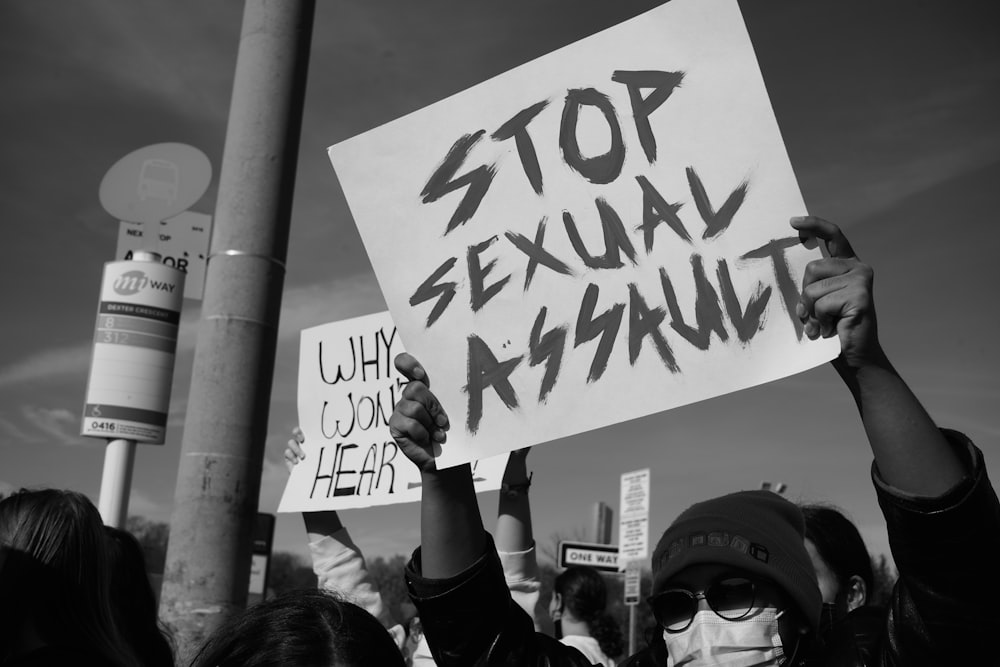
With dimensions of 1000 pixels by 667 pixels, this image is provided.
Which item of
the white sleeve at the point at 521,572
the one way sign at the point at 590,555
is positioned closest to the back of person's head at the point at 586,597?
the white sleeve at the point at 521,572

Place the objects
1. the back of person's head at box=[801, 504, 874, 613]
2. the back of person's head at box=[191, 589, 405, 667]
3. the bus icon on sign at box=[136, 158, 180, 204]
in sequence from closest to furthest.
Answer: the back of person's head at box=[191, 589, 405, 667], the back of person's head at box=[801, 504, 874, 613], the bus icon on sign at box=[136, 158, 180, 204]

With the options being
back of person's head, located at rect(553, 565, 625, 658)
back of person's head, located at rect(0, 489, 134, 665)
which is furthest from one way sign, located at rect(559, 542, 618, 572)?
back of person's head, located at rect(0, 489, 134, 665)

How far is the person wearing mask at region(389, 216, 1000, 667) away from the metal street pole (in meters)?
1.81

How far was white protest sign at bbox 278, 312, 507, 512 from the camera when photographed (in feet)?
10.6

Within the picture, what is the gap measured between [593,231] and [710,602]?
2.36 ft

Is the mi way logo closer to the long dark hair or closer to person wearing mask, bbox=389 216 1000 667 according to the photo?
person wearing mask, bbox=389 216 1000 667

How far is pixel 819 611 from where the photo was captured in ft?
5.90

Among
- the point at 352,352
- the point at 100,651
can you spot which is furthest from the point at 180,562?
the point at 100,651

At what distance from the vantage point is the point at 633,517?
34.8 ft

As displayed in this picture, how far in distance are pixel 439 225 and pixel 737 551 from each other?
2.77ft

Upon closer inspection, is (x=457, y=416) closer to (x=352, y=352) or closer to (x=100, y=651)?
(x=100, y=651)

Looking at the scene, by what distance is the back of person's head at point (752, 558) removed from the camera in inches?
68.8

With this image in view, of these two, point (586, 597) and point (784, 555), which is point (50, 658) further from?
point (586, 597)

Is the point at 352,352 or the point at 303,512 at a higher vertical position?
the point at 352,352
